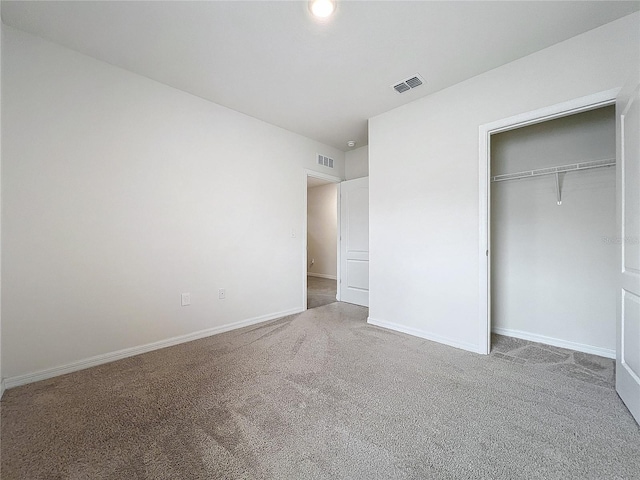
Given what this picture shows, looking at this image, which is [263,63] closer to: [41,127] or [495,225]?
[41,127]

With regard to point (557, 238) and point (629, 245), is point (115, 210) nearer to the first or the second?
point (629, 245)

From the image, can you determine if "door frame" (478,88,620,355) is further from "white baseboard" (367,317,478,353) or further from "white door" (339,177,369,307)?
"white door" (339,177,369,307)

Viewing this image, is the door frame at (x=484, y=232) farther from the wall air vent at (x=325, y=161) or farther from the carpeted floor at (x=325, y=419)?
the wall air vent at (x=325, y=161)

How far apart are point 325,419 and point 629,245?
219cm

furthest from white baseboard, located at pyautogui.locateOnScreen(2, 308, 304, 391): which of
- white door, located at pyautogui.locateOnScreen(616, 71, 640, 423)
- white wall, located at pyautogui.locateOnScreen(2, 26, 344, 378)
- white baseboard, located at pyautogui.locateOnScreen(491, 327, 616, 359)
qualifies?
white door, located at pyautogui.locateOnScreen(616, 71, 640, 423)

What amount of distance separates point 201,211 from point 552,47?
138 inches

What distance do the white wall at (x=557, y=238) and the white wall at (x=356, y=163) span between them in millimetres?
1861

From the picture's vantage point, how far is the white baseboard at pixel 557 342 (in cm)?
246

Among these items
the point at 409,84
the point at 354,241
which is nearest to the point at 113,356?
the point at 354,241

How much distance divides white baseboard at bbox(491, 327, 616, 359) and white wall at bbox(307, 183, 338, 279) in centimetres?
448

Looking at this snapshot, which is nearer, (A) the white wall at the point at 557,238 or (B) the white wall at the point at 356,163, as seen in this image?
(A) the white wall at the point at 557,238

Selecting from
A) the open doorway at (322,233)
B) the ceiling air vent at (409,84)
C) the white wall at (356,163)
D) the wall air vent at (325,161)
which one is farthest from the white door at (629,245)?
the open doorway at (322,233)

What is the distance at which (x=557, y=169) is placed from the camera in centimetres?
260

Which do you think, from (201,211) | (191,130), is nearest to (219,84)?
(191,130)
